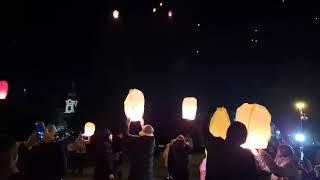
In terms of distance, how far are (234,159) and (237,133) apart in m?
0.30

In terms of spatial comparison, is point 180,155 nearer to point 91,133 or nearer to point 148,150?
point 148,150

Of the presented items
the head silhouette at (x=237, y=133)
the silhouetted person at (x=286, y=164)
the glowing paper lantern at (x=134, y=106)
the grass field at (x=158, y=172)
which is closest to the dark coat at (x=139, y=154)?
the glowing paper lantern at (x=134, y=106)

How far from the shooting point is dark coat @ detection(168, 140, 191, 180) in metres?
10.9

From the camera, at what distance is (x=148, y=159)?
8547 millimetres

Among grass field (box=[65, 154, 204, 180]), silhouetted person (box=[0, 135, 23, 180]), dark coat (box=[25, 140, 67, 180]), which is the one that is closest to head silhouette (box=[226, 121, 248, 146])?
silhouetted person (box=[0, 135, 23, 180])

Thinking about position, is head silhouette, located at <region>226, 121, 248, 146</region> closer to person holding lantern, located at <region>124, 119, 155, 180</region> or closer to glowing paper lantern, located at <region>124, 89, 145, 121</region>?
person holding lantern, located at <region>124, 119, 155, 180</region>

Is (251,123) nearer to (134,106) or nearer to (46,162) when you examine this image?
(46,162)

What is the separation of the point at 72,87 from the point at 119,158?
19.0 metres

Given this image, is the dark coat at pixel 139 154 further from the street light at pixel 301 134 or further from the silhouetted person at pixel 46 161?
the street light at pixel 301 134

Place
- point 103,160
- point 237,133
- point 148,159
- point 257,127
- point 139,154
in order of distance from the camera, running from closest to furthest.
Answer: point 237,133
point 257,127
point 139,154
point 148,159
point 103,160

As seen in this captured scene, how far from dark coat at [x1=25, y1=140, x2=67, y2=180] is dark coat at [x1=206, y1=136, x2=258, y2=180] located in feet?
8.45

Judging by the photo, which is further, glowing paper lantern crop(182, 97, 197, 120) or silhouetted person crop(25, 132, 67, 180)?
glowing paper lantern crop(182, 97, 197, 120)

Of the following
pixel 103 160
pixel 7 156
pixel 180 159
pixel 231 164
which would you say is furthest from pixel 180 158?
pixel 7 156

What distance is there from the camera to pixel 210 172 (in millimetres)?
4906
